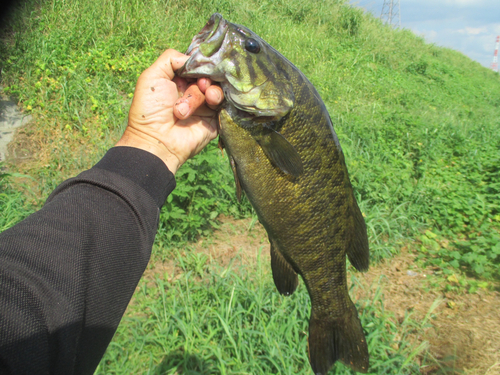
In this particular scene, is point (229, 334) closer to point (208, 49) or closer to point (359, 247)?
point (359, 247)

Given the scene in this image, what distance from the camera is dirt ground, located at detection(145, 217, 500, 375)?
276 centimetres

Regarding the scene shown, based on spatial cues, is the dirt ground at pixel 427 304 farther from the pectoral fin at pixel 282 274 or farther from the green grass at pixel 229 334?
the pectoral fin at pixel 282 274

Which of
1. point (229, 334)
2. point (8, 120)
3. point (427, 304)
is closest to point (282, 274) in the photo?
point (229, 334)

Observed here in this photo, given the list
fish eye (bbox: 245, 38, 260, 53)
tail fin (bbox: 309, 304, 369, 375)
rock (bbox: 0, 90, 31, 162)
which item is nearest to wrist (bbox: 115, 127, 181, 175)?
fish eye (bbox: 245, 38, 260, 53)

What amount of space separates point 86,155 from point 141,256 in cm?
385

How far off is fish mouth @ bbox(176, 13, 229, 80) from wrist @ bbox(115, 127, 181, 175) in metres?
0.43

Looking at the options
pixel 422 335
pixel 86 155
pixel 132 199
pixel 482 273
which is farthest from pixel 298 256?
pixel 86 155

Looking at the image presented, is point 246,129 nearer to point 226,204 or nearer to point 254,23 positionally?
point 226,204

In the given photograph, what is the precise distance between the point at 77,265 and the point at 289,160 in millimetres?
943

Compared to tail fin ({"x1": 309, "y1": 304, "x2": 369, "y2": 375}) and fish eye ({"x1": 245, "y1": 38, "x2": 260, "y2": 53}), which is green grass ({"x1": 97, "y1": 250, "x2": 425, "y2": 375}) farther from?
fish eye ({"x1": 245, "y1": 38, "x2": 260, "y2": 53})

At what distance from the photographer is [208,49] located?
142cm

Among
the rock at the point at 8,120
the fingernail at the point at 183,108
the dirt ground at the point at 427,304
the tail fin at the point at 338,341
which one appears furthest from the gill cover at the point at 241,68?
the rock at the point at 8,120

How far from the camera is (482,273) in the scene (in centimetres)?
371

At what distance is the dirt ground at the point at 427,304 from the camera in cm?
276
